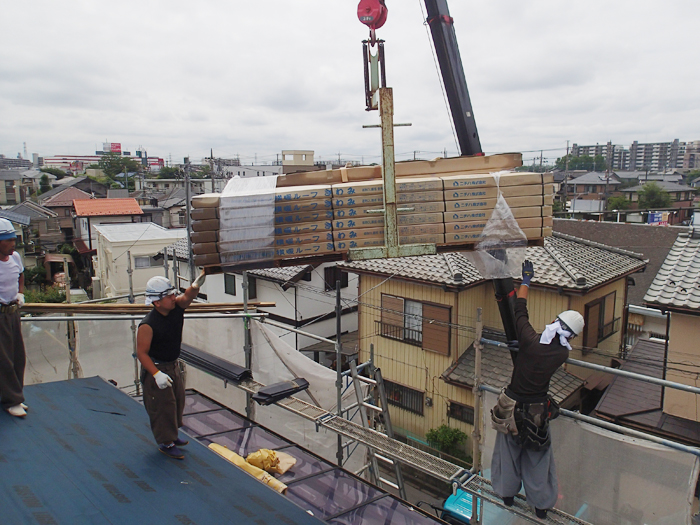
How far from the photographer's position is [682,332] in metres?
8.80

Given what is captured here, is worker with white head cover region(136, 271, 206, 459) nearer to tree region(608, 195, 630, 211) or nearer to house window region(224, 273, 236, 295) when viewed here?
house window region(224, 273, 236, 295)

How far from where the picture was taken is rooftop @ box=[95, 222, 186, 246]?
26.1 meters

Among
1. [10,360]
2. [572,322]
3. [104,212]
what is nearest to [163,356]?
[10,360]

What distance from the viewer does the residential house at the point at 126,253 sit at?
24922 mm

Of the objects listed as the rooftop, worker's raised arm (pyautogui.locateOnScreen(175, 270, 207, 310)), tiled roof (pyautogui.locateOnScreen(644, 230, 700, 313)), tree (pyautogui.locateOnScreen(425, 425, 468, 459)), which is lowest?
tree (pyautogui.locateOnScreen(425, 425, 468, 459))

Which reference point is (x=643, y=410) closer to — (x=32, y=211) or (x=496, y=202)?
(x=496, y=202)

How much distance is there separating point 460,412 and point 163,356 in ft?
39.4

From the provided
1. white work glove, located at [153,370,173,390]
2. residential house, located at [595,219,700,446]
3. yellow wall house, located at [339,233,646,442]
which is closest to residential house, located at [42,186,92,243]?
yellow wall house, located at [339,233,646,442]

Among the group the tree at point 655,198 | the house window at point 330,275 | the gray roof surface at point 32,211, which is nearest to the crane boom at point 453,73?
the house window at point 330,275

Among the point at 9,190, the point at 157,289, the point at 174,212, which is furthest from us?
the point at 9,190

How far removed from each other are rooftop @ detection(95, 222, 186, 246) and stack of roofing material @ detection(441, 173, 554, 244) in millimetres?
23961

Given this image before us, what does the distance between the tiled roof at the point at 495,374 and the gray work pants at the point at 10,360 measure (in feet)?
35.8

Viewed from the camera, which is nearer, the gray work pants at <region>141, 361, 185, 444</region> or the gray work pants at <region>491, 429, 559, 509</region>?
the gray work pants at <region>491, 429, 559, 509</region>

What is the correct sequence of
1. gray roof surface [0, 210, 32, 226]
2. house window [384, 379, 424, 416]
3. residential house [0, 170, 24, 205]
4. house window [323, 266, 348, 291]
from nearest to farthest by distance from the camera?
house window [384, 379, 424, 416], house window [323, 266, 348, 291], gray roof surface [0, 210, 32, 226], residential house [0, 170, 24, 205]
